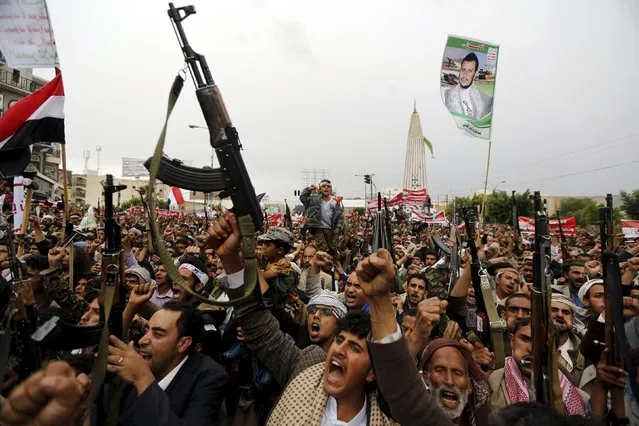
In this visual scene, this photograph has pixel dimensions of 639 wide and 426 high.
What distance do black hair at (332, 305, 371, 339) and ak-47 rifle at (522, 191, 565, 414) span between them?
930 millimetres

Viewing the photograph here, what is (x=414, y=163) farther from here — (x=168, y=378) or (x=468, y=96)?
(x=168, y=378)

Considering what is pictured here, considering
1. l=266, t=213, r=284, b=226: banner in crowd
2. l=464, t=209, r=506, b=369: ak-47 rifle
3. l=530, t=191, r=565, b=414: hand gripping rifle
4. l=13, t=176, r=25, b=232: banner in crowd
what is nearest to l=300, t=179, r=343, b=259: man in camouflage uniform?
l=13, t=176, r=25, b=232: banner in crowd

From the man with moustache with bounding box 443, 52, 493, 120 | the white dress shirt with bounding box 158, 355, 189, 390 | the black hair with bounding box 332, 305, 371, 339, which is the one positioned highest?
the man with moustache with bounding box 443, 52, 493, 120

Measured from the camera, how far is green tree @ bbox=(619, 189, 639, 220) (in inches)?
1573

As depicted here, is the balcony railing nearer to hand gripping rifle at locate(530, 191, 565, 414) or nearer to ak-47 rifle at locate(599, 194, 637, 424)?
hand gripping rifle at locate(530, 191, 565, 414)

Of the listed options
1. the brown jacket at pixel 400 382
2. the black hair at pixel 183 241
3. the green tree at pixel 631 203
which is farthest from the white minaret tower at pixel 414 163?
the brown jacket at pixel 400 382

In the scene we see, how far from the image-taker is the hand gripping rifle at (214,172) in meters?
2.35

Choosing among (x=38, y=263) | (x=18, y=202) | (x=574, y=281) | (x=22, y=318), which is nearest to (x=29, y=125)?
(x=38, y=263)

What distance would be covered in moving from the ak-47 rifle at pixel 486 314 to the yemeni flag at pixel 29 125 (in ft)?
15.3

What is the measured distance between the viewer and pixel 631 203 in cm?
4225

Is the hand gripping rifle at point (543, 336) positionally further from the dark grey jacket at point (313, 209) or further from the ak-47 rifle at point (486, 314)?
the dark grey jacket at point (313, 209)

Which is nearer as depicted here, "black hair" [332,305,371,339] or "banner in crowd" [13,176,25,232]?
"black hair" [332,305,371,339]

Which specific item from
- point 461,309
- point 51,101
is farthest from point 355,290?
point 51,101

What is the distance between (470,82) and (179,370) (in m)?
9.27
